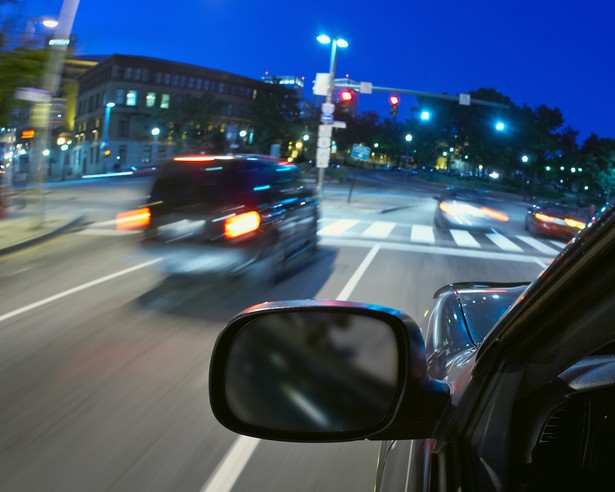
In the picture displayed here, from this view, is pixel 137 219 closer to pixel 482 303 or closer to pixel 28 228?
pixel 482 303

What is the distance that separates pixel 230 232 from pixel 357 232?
958cm

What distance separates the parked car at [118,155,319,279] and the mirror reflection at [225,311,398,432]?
6.42m

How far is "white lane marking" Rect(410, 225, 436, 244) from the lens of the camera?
16.2 metres

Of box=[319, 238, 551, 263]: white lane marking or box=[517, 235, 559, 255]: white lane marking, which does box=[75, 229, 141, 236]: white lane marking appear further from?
box=[517, 235, 559, 255]: white lane marking

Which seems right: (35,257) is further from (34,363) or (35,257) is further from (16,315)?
(34,363)

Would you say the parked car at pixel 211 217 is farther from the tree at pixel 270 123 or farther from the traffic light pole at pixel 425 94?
the tree at pixel 270 123

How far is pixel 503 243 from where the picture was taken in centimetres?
1708

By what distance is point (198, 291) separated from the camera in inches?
333

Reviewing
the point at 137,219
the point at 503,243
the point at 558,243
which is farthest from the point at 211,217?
the point at 558,243

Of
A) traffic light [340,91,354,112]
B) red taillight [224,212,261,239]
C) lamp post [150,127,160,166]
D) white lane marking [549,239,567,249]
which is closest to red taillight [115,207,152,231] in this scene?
red taillight [224,212,261,239]

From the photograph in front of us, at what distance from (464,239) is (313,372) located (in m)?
16.4

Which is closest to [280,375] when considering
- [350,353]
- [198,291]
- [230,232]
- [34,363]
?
[350,353]

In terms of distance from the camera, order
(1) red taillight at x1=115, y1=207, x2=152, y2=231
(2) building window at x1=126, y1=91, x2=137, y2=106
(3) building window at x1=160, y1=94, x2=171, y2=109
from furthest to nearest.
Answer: (3) building window at x1=160, y1=94, x2=171, y2=109 < (2) building window at x1=126, y1=91, x2=137, y2=106 < (1) red taillight at x1=115, y1=207, x2=152, y2=231

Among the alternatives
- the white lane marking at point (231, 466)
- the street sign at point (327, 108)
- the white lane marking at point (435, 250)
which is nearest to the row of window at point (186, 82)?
the street sign at point (327, 108)
